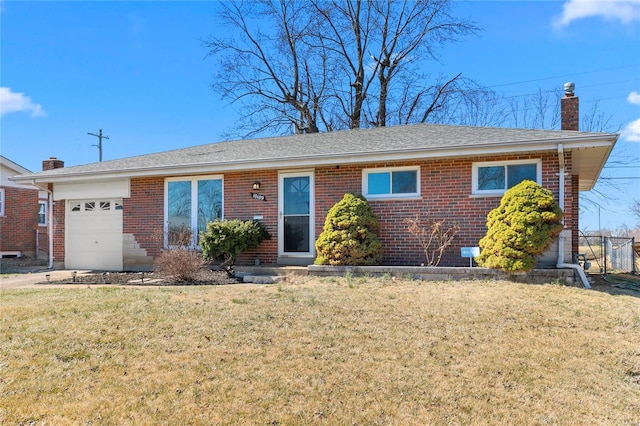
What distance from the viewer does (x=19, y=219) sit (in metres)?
19.8

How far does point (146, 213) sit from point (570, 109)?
1135cm

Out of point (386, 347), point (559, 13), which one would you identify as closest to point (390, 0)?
point (559, 13)

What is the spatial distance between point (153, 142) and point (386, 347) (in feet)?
66.7

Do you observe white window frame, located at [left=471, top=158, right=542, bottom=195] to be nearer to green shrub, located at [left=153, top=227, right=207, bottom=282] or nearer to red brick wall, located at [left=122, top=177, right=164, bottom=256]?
green shrub, located at [left=153, top=227, right=207, bottom=282]

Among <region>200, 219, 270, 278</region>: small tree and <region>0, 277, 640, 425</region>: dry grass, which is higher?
<region>200, 219, 270, 278</region>: small tree

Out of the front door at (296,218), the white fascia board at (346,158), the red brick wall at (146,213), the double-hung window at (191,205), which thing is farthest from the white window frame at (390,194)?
the red brick wall at (146,213)

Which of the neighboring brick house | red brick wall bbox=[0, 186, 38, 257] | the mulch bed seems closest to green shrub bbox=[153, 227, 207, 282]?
the mulch bed

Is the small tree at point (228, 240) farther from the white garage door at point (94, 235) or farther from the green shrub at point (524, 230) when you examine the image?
the green shrub at point (524, 230)

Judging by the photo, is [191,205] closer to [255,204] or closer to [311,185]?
[255,204]

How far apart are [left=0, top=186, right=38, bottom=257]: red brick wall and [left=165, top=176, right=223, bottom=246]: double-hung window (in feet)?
41.3

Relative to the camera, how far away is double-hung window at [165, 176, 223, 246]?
11240mm

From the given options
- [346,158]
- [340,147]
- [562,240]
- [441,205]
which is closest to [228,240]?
[346,158]

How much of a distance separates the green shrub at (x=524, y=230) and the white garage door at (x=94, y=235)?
9.78 metres

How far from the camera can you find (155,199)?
11.7 m
